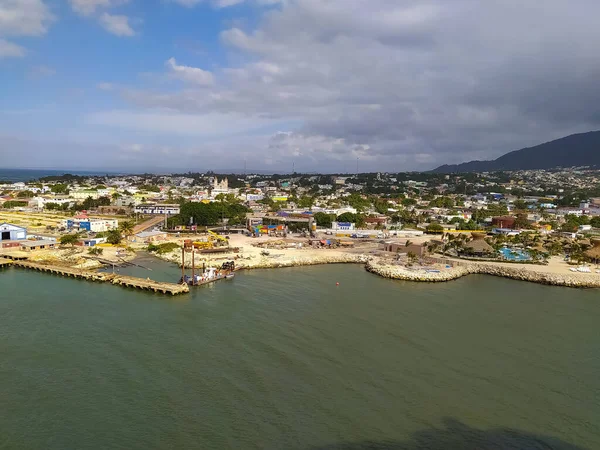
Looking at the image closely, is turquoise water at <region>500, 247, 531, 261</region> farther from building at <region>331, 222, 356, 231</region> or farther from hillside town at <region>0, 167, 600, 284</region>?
building at <region>331, 222, 356, 231</region>

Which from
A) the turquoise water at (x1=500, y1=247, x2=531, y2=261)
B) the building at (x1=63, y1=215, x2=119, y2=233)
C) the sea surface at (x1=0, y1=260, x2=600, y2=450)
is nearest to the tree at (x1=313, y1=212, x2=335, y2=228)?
the turquoise water at (x1=500, y1=247, x2=531, y2=261)

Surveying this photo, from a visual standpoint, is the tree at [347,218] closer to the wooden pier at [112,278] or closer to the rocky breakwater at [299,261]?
the rocky breakwater at [299,261]

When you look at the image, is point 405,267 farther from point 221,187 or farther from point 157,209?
point 221,187

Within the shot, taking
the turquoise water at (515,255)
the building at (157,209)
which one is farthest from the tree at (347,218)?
the building at (157,209)

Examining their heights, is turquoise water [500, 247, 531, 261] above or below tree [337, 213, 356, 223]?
below

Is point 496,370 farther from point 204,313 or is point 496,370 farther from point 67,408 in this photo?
point 67,408
